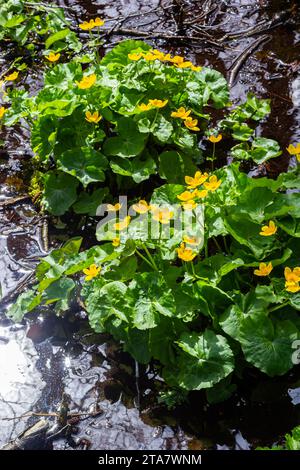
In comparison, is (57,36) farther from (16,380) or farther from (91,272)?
(16,380)

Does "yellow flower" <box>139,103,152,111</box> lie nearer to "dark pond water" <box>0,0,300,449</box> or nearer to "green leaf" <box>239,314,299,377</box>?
"dark pond water" <box>0,0,300,449</box>

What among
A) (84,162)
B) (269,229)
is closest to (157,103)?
(84,162)

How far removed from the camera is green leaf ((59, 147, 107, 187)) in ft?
10.8

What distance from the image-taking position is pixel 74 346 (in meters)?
2.90

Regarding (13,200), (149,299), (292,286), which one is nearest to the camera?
(292,286)

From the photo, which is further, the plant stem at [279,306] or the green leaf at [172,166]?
the green leaf at [172,166]

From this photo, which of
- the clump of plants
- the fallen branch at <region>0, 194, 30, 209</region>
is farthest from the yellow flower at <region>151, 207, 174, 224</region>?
the fallen branch at <region>0, 194, 30, 209</region>

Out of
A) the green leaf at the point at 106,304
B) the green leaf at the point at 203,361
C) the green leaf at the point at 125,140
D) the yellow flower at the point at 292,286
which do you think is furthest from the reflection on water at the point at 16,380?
the yellow flower at the point at 292,286

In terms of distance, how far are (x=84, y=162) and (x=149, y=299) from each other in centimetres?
110

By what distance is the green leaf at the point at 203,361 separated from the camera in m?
2.42

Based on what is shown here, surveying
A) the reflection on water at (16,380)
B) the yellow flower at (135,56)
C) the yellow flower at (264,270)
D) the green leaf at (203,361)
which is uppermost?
the yellow flower at (135,56)

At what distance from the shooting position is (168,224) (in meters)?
2.87

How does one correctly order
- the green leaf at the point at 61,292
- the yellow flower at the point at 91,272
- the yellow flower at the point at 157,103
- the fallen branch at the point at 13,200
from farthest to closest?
1. the fallen branch at the point at 13,200
2. the yellow flower at the point at 157,103
3. the green leaf at the point at 61,292
4. the yellow flower at the point at 91,272

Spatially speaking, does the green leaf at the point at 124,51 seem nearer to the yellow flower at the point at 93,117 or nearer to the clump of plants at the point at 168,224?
the clump of plants at the point at 168,224
